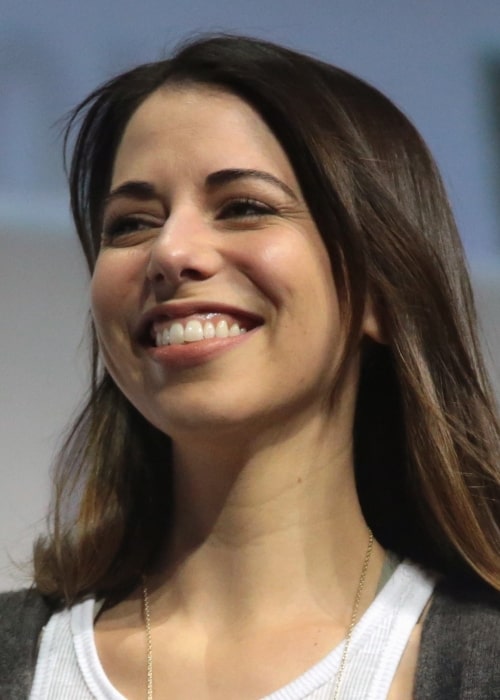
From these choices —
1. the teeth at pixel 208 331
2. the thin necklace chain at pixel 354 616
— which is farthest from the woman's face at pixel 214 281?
the thin necklace chain at pixel 354 616

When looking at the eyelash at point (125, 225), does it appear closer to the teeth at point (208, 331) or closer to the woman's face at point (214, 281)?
the woman's face at point (214, 281)

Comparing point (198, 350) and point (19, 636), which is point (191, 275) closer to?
point (198, 350)

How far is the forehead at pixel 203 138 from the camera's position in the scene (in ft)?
3.65

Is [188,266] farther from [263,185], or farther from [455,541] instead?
[455,541]

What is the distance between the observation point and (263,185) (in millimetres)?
1111

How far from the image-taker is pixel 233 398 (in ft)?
3.48

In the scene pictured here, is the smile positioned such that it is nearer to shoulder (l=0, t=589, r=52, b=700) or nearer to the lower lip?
the lower lip

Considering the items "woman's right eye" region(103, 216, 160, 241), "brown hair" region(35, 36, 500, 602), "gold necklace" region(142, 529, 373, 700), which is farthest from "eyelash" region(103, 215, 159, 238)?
"gold necklace" region(142, 529, 373, 700)

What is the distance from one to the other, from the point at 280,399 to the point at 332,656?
22 centimetres

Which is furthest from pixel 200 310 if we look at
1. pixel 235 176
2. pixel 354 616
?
pixel 354 616

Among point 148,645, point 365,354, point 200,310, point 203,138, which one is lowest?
point 148,645

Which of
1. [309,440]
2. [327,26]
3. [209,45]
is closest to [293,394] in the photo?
[309,440]

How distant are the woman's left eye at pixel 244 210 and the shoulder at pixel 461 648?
366 millimetres

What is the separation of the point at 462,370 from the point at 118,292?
0.31m
